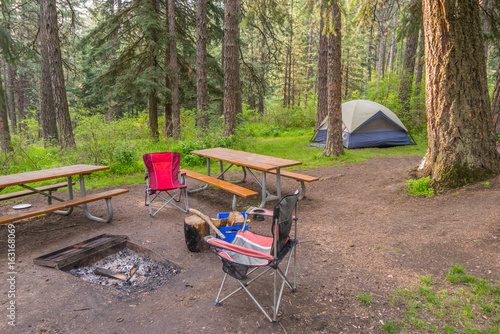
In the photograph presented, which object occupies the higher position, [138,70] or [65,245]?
[138,70]

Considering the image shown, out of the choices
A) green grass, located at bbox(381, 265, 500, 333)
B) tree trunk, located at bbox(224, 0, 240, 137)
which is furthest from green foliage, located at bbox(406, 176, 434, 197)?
tree trunk, located at bbox(224, 0, 240, 137)

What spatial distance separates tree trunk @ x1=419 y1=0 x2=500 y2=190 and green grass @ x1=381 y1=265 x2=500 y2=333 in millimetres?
2823

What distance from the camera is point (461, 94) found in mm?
5078

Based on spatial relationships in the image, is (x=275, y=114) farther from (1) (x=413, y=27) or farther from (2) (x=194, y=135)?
(1) (x=413, y=27)

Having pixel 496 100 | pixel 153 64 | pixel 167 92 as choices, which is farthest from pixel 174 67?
pixel 496 100

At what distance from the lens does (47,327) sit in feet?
8.11

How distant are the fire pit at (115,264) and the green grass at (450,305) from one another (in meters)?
2.34

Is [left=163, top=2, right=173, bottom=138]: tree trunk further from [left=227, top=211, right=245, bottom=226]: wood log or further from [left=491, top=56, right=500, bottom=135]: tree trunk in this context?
[left=491, top=56, right=500, bottom=135]: tree trunk

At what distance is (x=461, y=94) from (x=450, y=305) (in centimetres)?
393

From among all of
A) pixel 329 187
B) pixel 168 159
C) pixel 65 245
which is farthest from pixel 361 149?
pixel 65 245

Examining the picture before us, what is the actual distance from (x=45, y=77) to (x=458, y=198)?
16.4 metres

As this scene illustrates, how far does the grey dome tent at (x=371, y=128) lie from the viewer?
1127cm

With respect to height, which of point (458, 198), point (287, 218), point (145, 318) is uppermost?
point (287, 218)

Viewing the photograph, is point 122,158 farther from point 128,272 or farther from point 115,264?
point 128,272
